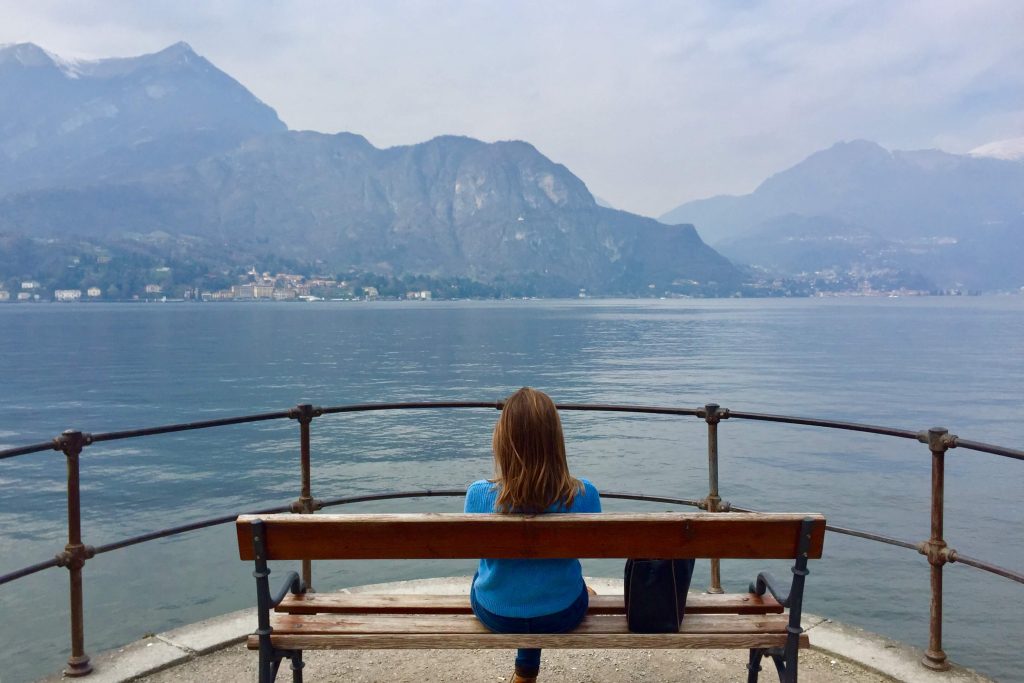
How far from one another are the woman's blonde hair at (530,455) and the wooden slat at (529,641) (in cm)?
58

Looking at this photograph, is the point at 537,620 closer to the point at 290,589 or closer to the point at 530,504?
the point at 530,504

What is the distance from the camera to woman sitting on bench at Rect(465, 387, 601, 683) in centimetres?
332

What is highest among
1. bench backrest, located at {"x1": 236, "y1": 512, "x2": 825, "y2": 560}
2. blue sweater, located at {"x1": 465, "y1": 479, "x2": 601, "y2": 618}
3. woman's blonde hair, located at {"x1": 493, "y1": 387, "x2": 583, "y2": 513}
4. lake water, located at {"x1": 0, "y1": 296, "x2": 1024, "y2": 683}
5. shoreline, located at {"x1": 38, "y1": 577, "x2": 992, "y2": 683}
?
woman's blonde hair, located at {"x1": 493, "y1": 387, "x2": 583, "y2": 513}

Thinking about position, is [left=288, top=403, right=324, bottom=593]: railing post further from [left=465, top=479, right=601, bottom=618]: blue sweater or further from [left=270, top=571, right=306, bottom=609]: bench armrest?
[left=465, top=479, right=601, bottom=618]: blue sweater

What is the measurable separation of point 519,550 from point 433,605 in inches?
30.2

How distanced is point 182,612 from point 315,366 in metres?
47.8

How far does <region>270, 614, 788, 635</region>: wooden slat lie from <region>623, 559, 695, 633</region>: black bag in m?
0.09

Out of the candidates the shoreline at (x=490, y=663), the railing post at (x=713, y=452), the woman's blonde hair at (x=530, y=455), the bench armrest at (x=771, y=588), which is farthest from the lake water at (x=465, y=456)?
the woman's blonde hair at (x=530, y=455)

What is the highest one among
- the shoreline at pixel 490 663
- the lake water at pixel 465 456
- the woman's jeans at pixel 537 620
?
the woman's jeans at pixel 537 620

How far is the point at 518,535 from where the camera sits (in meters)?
3.29

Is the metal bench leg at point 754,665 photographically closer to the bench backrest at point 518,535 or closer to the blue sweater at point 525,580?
the bench backrest at point 518,535

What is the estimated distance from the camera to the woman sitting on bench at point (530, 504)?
10.9 feet

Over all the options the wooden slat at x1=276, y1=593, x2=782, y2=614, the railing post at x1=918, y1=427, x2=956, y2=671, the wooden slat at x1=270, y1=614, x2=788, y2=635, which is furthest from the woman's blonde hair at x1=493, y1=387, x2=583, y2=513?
the railing post at x1=918, y1=427, x2=956, y2=671

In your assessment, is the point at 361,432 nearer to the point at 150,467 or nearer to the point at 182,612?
the point at 150,467
